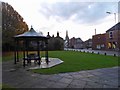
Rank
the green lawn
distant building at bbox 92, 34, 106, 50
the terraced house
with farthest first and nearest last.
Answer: distant building at bbox 92, 34, 106, 50 < the terraced house < the green lawn

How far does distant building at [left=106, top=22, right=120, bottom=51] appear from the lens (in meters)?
49.0

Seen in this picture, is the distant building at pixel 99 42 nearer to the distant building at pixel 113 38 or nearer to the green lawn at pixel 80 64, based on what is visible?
the distant building at pixel 113 38

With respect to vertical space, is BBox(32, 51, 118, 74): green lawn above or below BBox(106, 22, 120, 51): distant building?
below

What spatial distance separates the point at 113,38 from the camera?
168ft

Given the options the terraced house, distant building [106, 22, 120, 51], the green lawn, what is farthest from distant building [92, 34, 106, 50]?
the green lawn

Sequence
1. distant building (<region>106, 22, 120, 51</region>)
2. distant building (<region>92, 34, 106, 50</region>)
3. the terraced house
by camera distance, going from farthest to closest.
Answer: distant building (<region>92, 34, 106, 50</region>) → the terraced house → distant building (<region>106, 22, 120, 51</region>)

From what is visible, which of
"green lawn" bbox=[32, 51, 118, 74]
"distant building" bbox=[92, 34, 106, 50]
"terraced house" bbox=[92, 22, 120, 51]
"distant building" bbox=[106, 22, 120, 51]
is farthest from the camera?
"distant building" bbox=[92, 34, 106, 50]

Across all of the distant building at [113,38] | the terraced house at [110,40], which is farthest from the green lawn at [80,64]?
the distant building at [113,38]

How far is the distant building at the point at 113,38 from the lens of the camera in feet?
161

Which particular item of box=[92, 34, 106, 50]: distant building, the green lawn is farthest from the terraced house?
the green lawn

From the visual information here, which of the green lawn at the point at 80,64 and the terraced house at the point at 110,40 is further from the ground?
the terraced house at the point at 110,40

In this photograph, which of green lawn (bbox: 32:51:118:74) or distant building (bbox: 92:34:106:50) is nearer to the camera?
green lawn (bbox: 32:51:118:74)

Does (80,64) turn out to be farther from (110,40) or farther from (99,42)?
(99,42)

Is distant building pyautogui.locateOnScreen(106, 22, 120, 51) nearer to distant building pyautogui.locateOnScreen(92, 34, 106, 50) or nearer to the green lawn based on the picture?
distant building pyautogui.locateOnScreen(92, 34, 106, 50)
